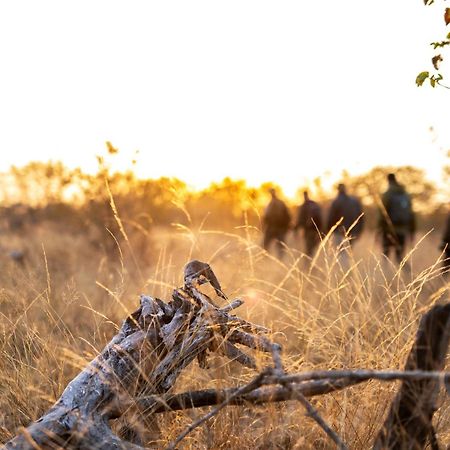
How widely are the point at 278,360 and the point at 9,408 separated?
1827 mm

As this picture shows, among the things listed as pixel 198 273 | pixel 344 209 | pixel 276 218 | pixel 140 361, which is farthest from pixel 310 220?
pixel 140 361

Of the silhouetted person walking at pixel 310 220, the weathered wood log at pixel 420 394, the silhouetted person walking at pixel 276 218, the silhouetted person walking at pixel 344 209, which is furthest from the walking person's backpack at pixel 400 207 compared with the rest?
the weathered wood log at pixel 420 394

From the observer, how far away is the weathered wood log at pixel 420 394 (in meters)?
2.11

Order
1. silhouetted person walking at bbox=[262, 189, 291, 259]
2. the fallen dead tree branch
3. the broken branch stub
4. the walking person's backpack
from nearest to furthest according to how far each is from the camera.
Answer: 1. the fallen dead tree branch
2. the broken branch stub
3. the walking person's backpack
4. silhouetted person walking at bbox=[262, 189, 291, 259]

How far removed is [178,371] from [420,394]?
1013mm

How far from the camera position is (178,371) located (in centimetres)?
272

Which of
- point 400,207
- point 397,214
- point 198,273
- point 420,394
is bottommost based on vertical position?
point 397,214

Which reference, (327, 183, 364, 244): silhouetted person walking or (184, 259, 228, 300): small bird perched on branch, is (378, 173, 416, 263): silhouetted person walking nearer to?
(327, 183, 364, 244): silhouetted person walking

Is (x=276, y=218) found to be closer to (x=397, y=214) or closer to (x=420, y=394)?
Result: (x=397, y=214)

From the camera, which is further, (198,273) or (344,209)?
(344,209)

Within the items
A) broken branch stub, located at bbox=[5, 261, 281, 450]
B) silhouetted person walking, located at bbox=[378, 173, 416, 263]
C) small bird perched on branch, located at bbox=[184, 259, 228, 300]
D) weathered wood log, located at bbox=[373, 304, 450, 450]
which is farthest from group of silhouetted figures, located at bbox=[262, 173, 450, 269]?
weathered wood log, located at bbox=[373, 304, 450, 450]

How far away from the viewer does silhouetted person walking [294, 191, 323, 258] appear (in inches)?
413

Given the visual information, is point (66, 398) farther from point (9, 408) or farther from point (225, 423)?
point (9, 408)

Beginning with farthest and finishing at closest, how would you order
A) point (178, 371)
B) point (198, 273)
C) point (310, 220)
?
point (310, 220), point (198, 273), point (178, 371)
